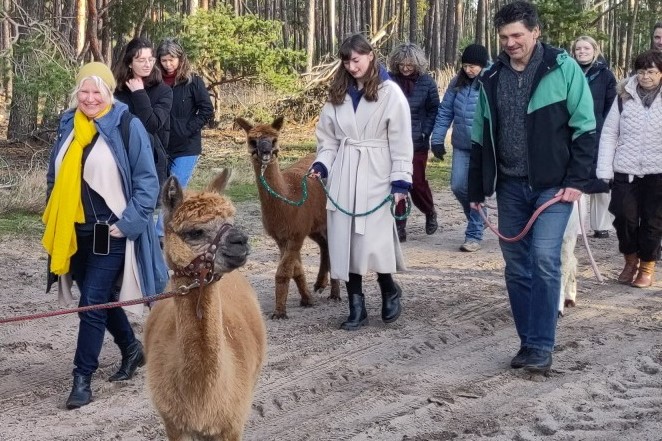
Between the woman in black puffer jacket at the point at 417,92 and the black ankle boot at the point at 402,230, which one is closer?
the woman in black puffer jacket at the point at 417,92

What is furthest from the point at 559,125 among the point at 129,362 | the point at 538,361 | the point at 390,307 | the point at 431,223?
the point at 431,223

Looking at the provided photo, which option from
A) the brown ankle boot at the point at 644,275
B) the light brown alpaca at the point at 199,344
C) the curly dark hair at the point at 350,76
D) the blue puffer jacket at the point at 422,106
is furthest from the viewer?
the blue puffer jacket at the point at 422,106

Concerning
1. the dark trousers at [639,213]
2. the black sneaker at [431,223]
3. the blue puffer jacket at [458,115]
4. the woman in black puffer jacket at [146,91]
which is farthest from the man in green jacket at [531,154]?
the black sneaker at [431,223]

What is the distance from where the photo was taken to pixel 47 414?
5.43 metres

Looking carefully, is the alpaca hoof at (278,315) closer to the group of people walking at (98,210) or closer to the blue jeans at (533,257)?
the group of people walking at (98,210)

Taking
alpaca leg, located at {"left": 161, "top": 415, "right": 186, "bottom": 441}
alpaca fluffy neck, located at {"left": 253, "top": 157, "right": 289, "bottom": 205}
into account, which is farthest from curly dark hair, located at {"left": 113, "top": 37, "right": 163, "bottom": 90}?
alpaca leg, located at {"left": 161, "top": 415, "right": 186, "bottom": 441}

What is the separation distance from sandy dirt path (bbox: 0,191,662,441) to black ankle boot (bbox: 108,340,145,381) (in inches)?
2.8

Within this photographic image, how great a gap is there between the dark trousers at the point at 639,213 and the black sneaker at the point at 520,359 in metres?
2.99

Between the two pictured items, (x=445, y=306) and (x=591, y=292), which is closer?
(x=445, y=306)

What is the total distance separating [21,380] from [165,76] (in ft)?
11.2

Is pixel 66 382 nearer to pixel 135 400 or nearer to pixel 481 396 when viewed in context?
pixel 135 400

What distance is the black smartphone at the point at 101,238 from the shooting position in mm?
5406

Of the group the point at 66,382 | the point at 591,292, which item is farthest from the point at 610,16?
the point at 66,382

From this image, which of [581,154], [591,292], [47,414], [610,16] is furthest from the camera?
[610,16]
